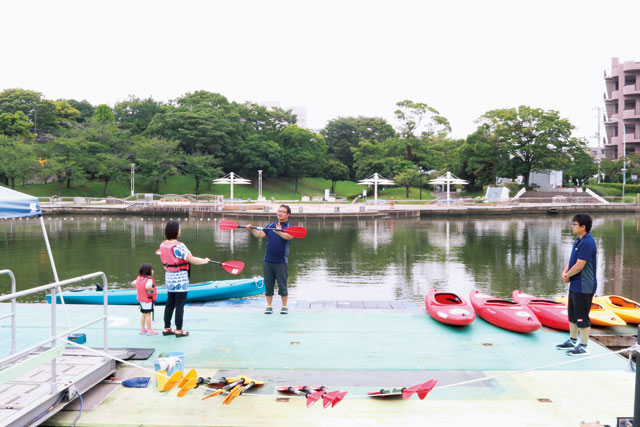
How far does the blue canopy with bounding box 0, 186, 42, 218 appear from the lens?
4.63 m

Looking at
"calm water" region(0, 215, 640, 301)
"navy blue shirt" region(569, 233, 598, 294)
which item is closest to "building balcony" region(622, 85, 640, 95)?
"calm water" region(0, 215, 640, 301)

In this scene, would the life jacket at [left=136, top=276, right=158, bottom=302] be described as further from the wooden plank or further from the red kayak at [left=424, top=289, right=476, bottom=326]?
the red kayak at [left=424, top=289, right=476, bottom=326]

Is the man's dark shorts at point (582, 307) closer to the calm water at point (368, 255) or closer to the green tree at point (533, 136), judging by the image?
the calm water at point (368, 255)

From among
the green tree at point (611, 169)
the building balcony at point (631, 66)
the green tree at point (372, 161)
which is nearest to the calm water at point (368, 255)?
the green tree at point (372, 161)

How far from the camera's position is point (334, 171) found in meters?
63.1

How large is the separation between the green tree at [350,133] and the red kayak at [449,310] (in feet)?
205

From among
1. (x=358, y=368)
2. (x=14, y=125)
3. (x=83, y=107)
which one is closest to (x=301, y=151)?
(x=83, y=107)

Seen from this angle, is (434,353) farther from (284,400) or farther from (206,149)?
(206,149)

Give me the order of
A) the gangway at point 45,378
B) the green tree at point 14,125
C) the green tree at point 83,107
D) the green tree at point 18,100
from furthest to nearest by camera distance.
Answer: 1. the green tree at point 83,107
2. the green tree at point 18,100
3. the green tree at point 14,125
4. the gangway at point 45,378

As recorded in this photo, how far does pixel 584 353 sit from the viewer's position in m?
5.51

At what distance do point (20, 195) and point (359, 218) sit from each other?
103ft

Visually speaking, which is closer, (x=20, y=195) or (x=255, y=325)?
(x=20, y=195)

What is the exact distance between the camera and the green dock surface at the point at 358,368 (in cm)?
395

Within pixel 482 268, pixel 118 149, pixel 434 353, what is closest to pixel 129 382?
pixel 434 353
